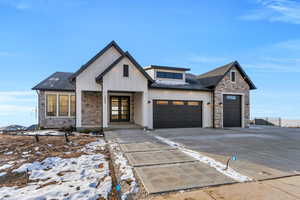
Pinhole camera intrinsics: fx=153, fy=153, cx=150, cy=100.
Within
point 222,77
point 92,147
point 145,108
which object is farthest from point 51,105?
point 222,77

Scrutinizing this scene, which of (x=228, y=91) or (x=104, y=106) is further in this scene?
(x=228, y=91)

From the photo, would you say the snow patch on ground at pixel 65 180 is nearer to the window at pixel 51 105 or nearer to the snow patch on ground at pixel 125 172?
the snow patch on ground at pixel 125 172

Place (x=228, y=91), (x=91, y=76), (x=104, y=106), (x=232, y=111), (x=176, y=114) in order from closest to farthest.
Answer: (x=104, y=106) < (x=91, y=76) < (x=176, y=114) < (x=228, y=91) < (x=232, y=111)

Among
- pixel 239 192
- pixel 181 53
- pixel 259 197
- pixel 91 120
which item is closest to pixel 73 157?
pixel 239 192

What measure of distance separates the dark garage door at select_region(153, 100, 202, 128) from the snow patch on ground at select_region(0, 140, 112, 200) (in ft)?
26.8

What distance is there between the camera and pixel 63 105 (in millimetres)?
13406

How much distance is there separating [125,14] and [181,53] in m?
13.2

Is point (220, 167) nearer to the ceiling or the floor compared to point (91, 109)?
nearer to the floor

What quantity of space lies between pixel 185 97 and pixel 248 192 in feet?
35.2

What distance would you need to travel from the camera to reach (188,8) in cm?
1145

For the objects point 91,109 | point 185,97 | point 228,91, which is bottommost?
point 91,109

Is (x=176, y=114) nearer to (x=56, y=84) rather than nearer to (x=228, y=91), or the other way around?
(x=228, y=91)

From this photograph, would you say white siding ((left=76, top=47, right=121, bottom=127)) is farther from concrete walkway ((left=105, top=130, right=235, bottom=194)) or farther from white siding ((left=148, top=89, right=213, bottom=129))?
concrete walkway ((left=105, top=130, right=235, bottom=194))

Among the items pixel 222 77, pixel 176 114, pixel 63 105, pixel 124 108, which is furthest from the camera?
pixel 222 77
